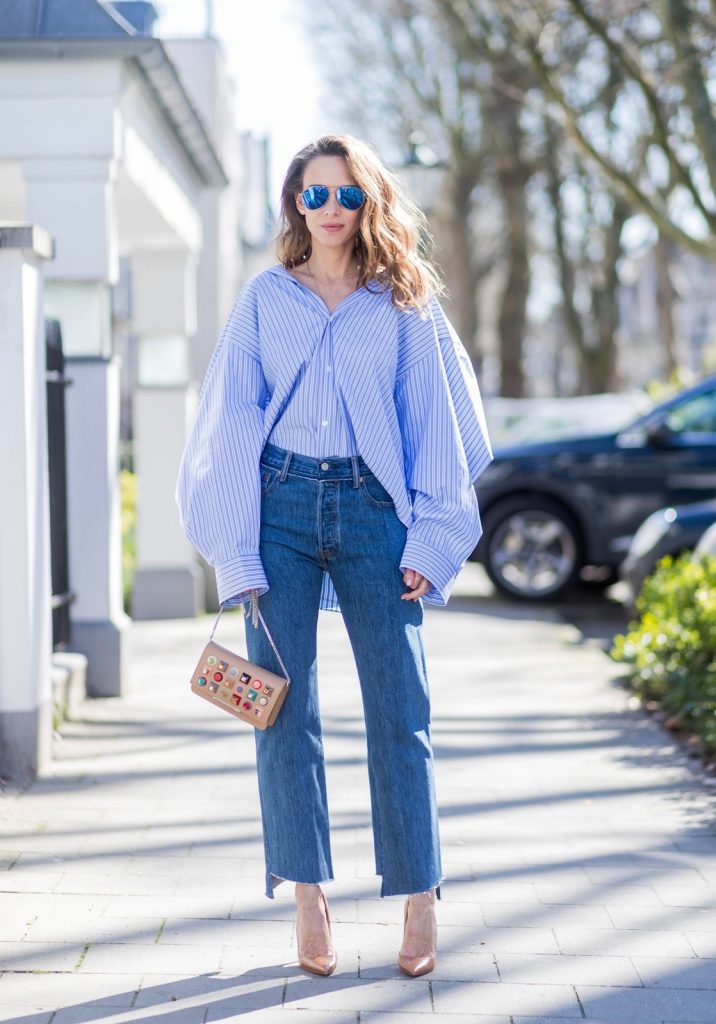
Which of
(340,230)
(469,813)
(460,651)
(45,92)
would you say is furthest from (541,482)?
(340,230)

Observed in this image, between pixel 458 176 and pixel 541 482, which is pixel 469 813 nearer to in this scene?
pixel 541 482

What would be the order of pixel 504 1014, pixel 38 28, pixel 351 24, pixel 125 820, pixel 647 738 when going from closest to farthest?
pixel 504 1014, pixel 125 820, pixel 647 738, pixel 38 28, pixel 351 24

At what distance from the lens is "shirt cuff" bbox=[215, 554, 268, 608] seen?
10.4 ft

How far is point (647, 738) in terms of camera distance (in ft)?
19.9

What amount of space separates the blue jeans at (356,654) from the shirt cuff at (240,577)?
0.05m

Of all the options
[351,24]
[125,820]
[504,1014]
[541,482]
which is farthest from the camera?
[351,24]

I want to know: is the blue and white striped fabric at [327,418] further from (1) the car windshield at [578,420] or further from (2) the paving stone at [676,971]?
(1) the car windshield at [578,420]

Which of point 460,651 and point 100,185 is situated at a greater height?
point 100,185

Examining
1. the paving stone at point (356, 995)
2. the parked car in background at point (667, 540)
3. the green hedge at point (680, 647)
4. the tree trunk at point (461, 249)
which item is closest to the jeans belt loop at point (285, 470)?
the paving stone at point (356, 995)

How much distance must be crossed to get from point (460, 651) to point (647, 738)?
2590 millimetres

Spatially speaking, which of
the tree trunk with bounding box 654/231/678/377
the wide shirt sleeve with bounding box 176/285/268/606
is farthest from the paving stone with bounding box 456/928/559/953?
the tree trunk with bounding box 654/231/678/377

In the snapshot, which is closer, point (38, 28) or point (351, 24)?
point (38, 28)

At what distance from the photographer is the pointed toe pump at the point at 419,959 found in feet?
10.8

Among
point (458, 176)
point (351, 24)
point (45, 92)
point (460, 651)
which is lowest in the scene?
point (460, 651)
